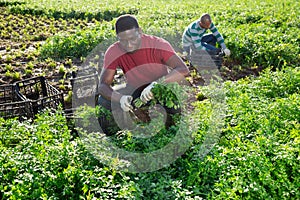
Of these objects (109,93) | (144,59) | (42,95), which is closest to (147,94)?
(109,93)

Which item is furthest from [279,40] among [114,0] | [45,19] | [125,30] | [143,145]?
[114,0]

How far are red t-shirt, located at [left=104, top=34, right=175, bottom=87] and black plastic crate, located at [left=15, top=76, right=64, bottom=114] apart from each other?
2.84ft

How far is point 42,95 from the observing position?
550cm

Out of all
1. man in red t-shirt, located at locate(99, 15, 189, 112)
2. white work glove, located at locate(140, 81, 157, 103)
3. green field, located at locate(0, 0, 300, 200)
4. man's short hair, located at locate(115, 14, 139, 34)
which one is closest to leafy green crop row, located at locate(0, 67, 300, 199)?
green field, located at locate(0, 0, 300, 200)

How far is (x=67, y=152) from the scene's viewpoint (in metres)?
3.24

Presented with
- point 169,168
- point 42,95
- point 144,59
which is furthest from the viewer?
point 42,95

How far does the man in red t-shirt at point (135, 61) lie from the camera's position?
4070 mm

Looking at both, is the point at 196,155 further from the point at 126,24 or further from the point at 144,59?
the point at 126,24

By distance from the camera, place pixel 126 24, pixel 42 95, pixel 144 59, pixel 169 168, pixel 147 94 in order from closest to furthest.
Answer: pixel 169 168 → pixel 147 94 → pixel 126 24 → pixel 144 59 → pixel 42 95

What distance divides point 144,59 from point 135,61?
0.37 feet

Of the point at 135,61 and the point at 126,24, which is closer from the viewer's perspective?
the point at 126,24

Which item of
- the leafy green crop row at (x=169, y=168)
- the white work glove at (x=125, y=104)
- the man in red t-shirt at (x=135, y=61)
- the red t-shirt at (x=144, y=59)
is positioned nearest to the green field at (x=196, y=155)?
the leafy green crop row at (x=169, y=168)

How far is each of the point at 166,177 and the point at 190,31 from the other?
14.3ft

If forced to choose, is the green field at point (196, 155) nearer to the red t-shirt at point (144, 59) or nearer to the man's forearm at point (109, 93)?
the man's forearm at point (109, 93)
